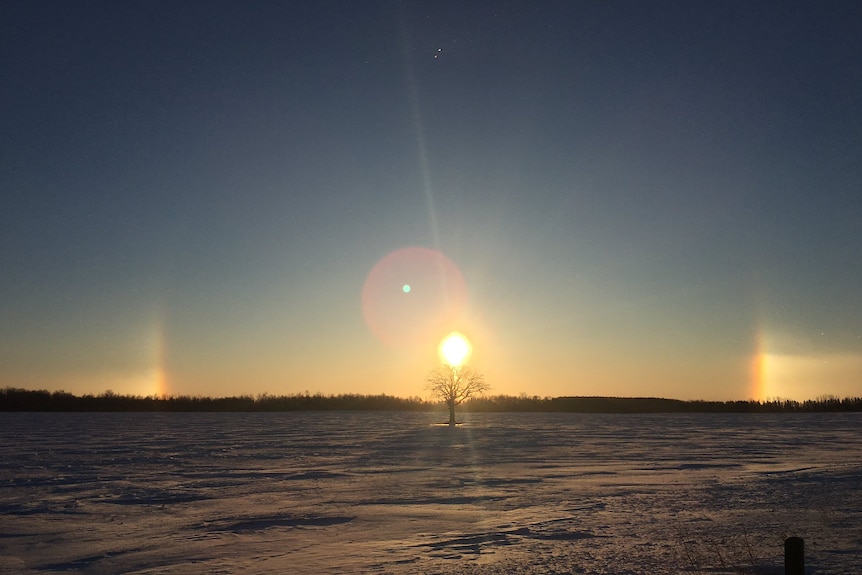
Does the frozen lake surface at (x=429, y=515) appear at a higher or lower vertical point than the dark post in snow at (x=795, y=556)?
lower

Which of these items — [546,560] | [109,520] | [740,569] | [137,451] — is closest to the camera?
[740,569]

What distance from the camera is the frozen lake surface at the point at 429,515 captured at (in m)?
14.3

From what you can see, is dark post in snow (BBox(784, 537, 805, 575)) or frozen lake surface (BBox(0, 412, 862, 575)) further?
frozen lake surface (BBox(0, 412, 862, 575))

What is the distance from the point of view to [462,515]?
19859 millimetres

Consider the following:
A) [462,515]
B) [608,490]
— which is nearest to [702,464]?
[608,490]

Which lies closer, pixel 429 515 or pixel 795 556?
pixel 795 556

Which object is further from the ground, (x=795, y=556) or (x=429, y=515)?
(x=795, y=556)

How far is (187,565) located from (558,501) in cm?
1157

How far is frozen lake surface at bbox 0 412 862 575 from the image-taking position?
1431 centimetres

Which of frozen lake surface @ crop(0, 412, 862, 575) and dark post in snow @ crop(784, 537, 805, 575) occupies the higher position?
dark post in snow @ crop(784, 537, 805, 575)

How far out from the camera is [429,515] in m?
19.9

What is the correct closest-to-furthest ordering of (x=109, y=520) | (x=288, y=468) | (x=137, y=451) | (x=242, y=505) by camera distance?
(x=109, y=520) < (x=242, y=505) < (x=288, y=468) < (x=137, y=451)

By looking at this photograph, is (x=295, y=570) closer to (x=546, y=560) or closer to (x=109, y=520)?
(x=546, y=560)

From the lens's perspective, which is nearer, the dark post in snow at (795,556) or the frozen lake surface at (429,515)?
the dark post in snow at (795,556)
